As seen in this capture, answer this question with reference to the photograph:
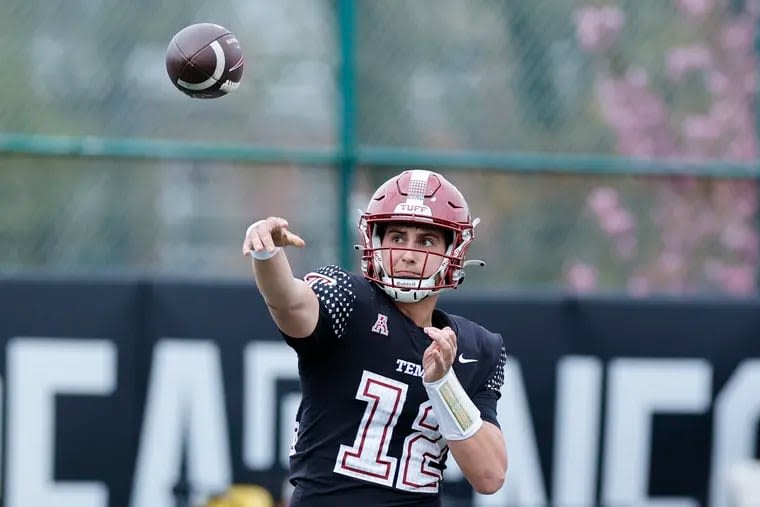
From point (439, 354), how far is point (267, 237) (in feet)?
1.97

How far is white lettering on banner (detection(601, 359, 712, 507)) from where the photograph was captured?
6.91 m

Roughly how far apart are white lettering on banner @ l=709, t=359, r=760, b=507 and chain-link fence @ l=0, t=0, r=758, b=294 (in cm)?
92

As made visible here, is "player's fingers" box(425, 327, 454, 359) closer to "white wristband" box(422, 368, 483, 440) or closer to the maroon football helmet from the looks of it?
"white wristband" box(422, 368, 483, 440)

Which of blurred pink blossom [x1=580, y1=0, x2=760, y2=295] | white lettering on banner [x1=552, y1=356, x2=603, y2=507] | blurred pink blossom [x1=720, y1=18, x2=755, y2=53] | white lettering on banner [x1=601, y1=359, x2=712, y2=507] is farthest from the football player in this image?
blurred pink blossom [x1=720, y1=18, x2=755, y2=53]

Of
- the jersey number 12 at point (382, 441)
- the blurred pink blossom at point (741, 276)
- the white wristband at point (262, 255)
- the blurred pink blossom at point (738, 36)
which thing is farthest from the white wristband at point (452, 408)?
the blurred pink blossom at point (738, 36)

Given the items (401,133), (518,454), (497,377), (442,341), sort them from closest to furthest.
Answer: (442,341), (497,377), (518,454), (401,133)

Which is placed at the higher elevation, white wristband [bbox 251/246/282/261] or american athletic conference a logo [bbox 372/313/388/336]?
white wristband [bbox 251/246/282/261]

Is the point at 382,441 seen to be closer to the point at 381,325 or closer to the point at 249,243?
the point at 381,325

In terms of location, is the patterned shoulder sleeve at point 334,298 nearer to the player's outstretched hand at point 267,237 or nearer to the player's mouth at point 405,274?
the player's mouth at point 405,274

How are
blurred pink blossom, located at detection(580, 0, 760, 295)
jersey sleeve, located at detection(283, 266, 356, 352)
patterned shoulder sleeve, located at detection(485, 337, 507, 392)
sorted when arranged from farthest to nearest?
blurred pink blossom, located at detection(580, 0, 760, 295) < patterned shoulder sleeve, located at detection(485, 337, 507, 392) < jersey sleeve, located at detection(283, 266, 356, 352)

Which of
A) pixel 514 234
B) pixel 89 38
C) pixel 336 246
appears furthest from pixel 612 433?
pixel 89 38

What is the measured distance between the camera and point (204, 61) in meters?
4.15

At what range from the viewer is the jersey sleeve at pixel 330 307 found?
360 cm

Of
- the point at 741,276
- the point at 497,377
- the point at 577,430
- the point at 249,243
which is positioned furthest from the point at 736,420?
the point at 249,243
